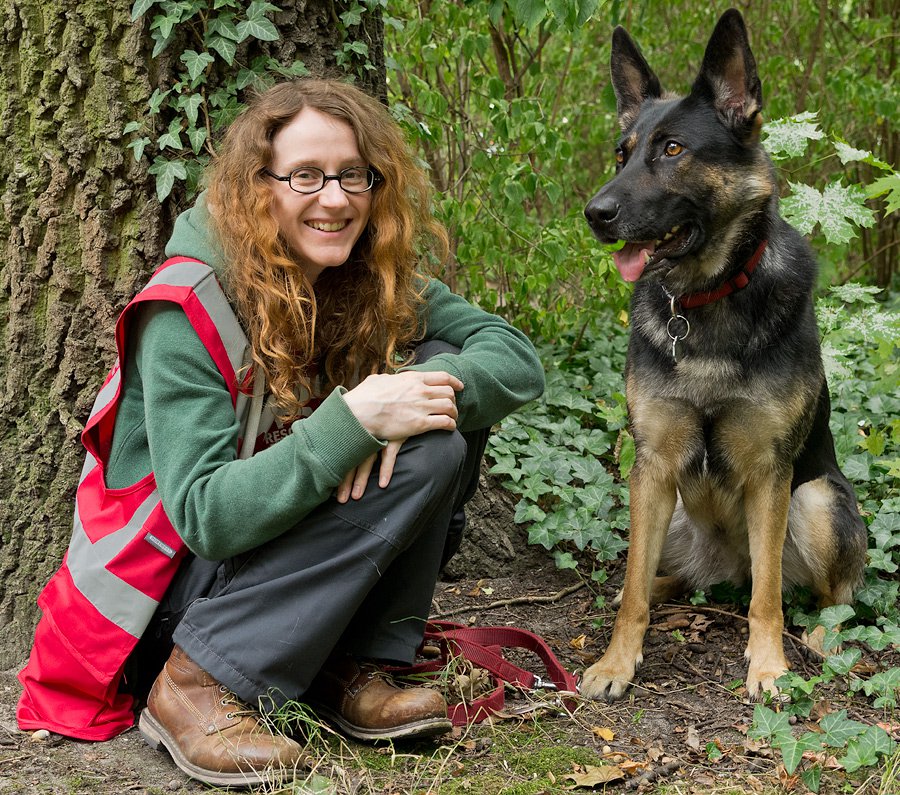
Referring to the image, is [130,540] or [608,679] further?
[608,679]

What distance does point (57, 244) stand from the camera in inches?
113

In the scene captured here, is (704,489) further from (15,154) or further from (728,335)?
(15,154)

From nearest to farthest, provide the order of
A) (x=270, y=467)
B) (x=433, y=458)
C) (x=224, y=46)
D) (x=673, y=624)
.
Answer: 1. (x=270, y=467)
2. (x=433, y=458)
3. (x=224, y=46)
4. (x=673, y=624)

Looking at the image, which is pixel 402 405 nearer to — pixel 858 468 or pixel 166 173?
pixel 166 173

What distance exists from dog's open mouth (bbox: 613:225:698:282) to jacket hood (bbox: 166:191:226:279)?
1.19 metres

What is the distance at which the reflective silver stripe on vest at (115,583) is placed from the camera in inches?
91.9

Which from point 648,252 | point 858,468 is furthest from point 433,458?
point 858,468

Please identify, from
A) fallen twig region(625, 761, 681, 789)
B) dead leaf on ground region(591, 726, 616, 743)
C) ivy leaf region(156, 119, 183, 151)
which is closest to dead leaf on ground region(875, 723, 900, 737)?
fallen twig region(625, 761, 681, 789)

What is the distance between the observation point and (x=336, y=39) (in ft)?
10.2

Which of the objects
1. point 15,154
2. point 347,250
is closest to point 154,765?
point 347,250

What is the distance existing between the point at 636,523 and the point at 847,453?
4.68 ft

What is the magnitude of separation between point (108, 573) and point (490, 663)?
3.69ft

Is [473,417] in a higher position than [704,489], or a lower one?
higher

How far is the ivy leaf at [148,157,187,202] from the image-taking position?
2.82 meters
